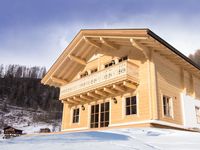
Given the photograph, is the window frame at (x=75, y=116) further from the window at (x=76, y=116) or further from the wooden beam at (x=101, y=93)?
the wooden beam at (x=101, y=93)

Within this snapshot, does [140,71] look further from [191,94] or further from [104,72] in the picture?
[191,94]

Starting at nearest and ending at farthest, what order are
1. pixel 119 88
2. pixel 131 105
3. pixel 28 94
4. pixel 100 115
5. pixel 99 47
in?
pixel 131 105 → pixel 119 88 → pixel 100 115 → pixel 99 47 → pixel 28 94

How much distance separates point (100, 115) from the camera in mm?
14953

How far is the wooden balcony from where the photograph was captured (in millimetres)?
12562

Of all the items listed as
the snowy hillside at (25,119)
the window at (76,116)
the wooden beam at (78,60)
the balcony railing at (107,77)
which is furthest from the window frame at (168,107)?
the snowy hillside at (25,119)

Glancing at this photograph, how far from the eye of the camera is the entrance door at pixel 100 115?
14.6 m

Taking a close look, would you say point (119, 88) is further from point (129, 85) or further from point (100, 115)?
point (100, 115)

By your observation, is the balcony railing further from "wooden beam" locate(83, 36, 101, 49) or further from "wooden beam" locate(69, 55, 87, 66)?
"wooden beam" locate(83, 36, 101, 49)

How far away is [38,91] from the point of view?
9869 centimetres

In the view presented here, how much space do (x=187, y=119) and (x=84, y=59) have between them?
8980mm

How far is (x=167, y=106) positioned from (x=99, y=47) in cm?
666

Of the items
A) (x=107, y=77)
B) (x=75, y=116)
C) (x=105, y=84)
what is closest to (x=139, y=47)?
(x=107, y=77)

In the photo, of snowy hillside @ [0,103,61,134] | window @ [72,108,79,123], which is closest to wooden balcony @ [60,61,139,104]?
window @ [72,108,79,123]

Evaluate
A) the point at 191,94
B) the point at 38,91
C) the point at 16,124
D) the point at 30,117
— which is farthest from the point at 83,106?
the point at 38,91
